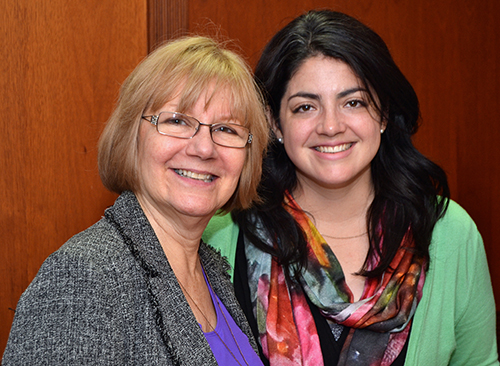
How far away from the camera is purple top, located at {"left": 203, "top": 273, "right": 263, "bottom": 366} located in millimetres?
1401

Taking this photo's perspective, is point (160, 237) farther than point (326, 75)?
No

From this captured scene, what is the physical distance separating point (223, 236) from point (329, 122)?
1.74 feet

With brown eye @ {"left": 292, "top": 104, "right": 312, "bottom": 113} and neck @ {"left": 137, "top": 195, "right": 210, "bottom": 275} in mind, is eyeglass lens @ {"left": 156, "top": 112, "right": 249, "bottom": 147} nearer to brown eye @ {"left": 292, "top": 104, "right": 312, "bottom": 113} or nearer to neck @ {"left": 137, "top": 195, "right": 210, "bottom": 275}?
neck @ {"left": 137, "top": 195, "right": 210, "bottom": 275}

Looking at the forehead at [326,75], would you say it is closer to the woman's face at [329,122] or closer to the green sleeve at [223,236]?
the woman's face at [329,122]

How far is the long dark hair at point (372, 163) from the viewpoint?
1.84 metres

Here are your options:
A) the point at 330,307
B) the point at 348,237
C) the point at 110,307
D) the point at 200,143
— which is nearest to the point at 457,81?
the point at 348,237

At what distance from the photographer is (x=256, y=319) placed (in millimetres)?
1786

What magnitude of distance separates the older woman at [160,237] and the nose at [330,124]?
28cm

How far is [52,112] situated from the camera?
1.97 m

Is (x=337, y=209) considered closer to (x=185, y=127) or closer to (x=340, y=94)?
(x=340, y=94)

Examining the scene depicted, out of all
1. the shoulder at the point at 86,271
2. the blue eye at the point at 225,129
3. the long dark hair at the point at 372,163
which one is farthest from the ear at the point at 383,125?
the shoulder at the point at 86,271

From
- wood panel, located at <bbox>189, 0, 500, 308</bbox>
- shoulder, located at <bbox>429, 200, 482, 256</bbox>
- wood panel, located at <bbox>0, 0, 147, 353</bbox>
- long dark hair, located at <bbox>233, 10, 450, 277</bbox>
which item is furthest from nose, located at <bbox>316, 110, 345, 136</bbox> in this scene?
wood panel, located at <bbox>189, 0, 500, 308</bbox>

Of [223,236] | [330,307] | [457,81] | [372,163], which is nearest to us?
[330,307]

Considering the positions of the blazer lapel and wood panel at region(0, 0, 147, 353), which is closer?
the blazer lapel
